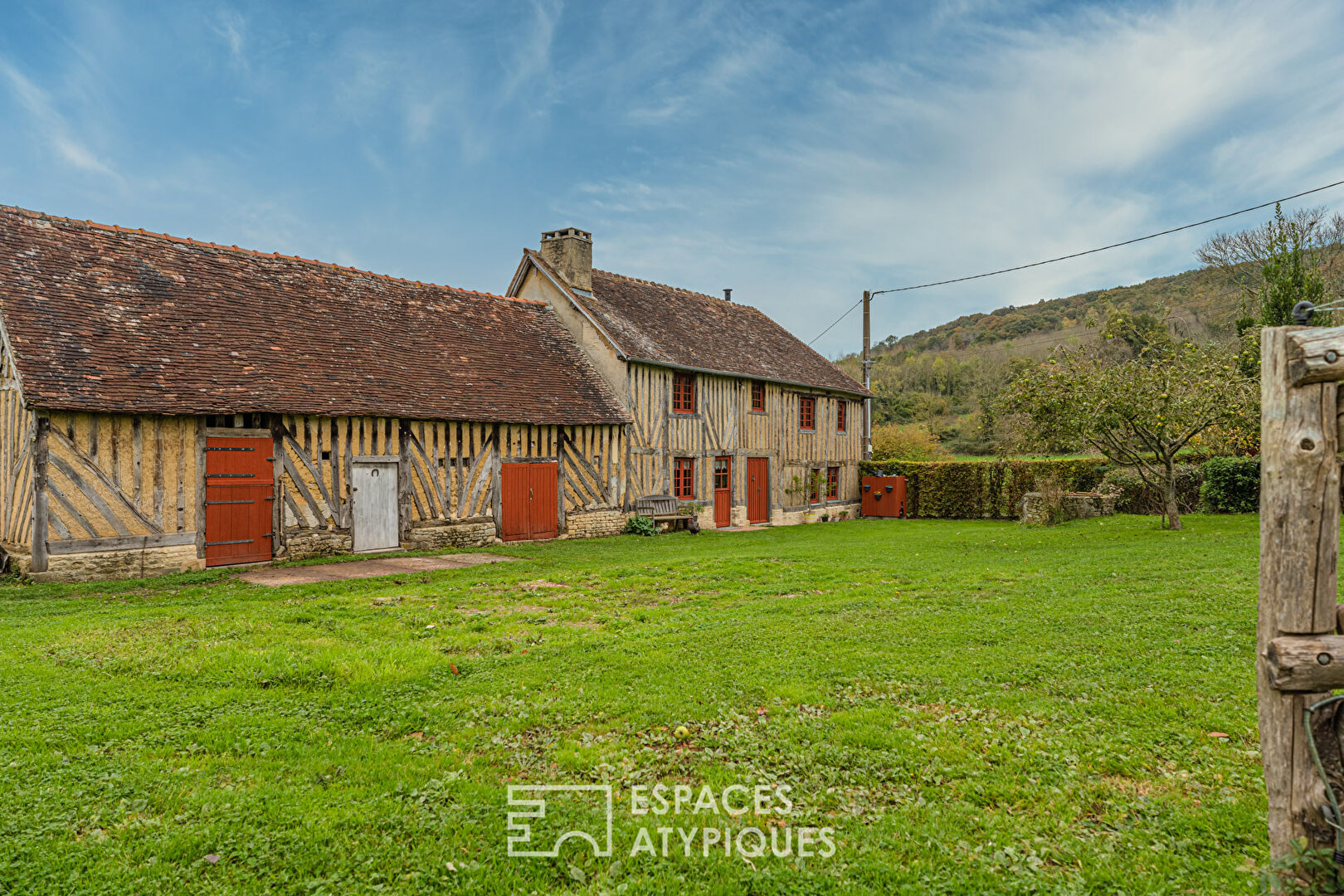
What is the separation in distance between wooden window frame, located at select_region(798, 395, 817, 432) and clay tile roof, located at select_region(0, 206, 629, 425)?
7234 mm

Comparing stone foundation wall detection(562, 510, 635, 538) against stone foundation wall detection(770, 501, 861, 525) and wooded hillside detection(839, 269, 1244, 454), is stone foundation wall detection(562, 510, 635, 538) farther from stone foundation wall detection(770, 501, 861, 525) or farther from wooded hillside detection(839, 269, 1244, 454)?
wooded hillside detection(839, 269, 1244, 454)

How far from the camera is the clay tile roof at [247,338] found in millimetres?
10602

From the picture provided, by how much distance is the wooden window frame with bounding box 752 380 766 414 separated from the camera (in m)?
20.8

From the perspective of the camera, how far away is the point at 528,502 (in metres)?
15.6

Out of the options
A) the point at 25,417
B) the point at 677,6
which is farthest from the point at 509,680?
the point at 677,6

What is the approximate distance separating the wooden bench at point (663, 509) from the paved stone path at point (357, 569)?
5492 millimetres

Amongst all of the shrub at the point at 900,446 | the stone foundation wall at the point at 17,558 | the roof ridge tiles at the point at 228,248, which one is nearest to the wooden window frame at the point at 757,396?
the roof ridge tiles at the point at 228,248

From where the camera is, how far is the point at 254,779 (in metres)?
3.57

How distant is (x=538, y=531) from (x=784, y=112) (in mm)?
11357

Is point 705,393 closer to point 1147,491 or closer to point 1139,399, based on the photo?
point 1139,399

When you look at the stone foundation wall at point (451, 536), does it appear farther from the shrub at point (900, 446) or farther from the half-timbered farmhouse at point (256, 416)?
the shrub at point (900, 446)

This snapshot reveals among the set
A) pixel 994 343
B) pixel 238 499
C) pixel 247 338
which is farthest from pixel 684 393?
pixel 994 343

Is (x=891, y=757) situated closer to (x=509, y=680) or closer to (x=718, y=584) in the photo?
(x=509, y=680)

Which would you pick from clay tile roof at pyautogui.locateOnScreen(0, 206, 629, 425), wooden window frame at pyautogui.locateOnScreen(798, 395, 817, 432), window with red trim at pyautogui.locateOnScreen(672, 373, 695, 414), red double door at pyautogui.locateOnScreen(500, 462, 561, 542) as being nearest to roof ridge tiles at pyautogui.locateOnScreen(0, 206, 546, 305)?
clay tile roof at pyautogui.locateOnScreen(0, 206, 629, 425)
